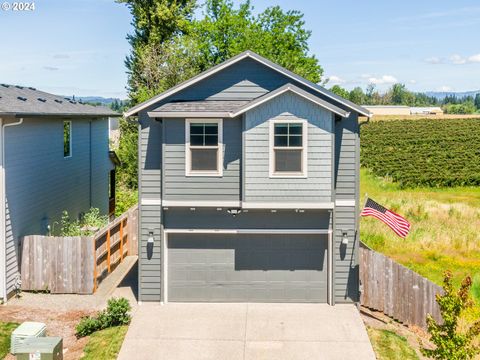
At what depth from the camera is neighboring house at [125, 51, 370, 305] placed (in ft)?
45.1

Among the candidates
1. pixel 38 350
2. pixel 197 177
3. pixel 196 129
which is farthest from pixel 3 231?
pixel 196 129

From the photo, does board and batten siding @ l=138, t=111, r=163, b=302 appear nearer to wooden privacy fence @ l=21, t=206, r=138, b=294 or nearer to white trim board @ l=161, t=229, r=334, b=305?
white trim board @ l=161, t=229, r=334, b=305

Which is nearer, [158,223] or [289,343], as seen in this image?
[289,343]

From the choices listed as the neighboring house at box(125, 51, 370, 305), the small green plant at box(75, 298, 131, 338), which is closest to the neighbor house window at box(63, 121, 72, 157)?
the neighboring house at box(125, 51, 370, 305)

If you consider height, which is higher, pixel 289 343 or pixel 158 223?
pixel 158 223

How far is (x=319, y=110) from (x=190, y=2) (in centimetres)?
3290

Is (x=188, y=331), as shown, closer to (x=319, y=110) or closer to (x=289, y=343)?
(x=289, y=343)

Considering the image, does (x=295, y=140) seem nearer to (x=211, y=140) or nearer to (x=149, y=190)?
(x=211, y=140)

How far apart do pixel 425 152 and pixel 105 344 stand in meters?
51.3

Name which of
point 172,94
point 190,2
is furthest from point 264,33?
point 172,94

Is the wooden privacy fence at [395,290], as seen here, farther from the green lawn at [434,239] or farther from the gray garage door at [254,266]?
the green lawn at [434,239]

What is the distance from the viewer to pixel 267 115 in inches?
539

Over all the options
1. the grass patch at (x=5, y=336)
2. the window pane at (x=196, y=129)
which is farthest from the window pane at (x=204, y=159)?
the grass patch at (x=5, y=336)

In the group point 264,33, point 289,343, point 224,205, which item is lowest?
point 289,343
